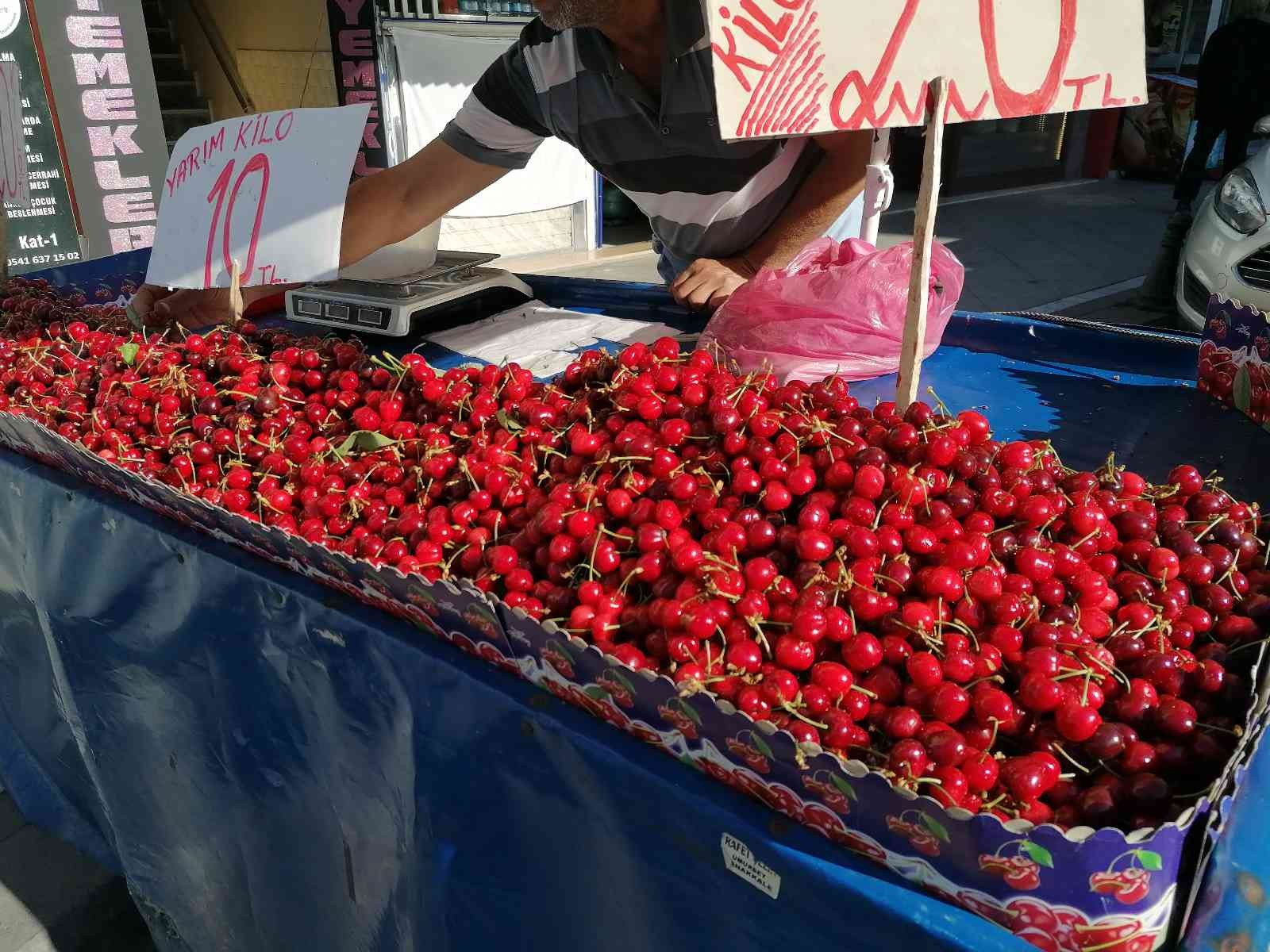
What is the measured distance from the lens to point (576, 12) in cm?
213

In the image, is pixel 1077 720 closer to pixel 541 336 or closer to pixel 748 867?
pixel 748 867

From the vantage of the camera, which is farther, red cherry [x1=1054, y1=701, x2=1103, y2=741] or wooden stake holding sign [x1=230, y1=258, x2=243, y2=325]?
wooden stake holding sign [x1=230, y1=258, x2=243, y2=325]

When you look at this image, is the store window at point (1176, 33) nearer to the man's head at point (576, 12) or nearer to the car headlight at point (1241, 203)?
the car headlight at point (1241, 203)

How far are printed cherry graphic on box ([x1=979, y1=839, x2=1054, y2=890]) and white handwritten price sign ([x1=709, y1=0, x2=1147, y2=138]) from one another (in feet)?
3.00

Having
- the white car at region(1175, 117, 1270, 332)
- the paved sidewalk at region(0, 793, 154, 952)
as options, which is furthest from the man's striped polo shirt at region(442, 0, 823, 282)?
the white car at region(1175, 117, 1270, 332)

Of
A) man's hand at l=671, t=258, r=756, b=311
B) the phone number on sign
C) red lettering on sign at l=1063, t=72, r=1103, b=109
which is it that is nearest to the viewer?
red lettering on sign at l=1063, t=72, r=1103, b=109

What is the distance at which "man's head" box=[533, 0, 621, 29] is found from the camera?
211cm

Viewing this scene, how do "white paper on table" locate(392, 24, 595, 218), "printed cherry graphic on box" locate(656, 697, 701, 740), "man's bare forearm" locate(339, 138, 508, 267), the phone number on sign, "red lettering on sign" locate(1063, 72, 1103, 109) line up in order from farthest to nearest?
"white paper on table" locate(392, 24, 595, 218)
the phone number on sign
"man's bare forearm" locate(339, 138, 508, 267)
"red lettering on sign" locate(1063, 72, 1103, 109)
"printed cherry graphic on box" locate(656, 697, 701, 740)

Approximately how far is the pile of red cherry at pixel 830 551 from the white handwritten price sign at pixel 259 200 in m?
0.45

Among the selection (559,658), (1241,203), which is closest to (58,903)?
(559,658)

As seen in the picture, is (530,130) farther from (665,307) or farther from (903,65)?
(903,65)

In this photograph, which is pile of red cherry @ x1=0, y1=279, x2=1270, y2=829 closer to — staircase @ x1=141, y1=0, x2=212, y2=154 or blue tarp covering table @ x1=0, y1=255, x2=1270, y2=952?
blue tarp covering table @ x1=0, y1=255, x2=1270, y2=952

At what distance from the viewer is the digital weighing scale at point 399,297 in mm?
2373

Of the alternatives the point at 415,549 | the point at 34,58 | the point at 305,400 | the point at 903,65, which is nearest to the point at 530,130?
the point at 305,400
